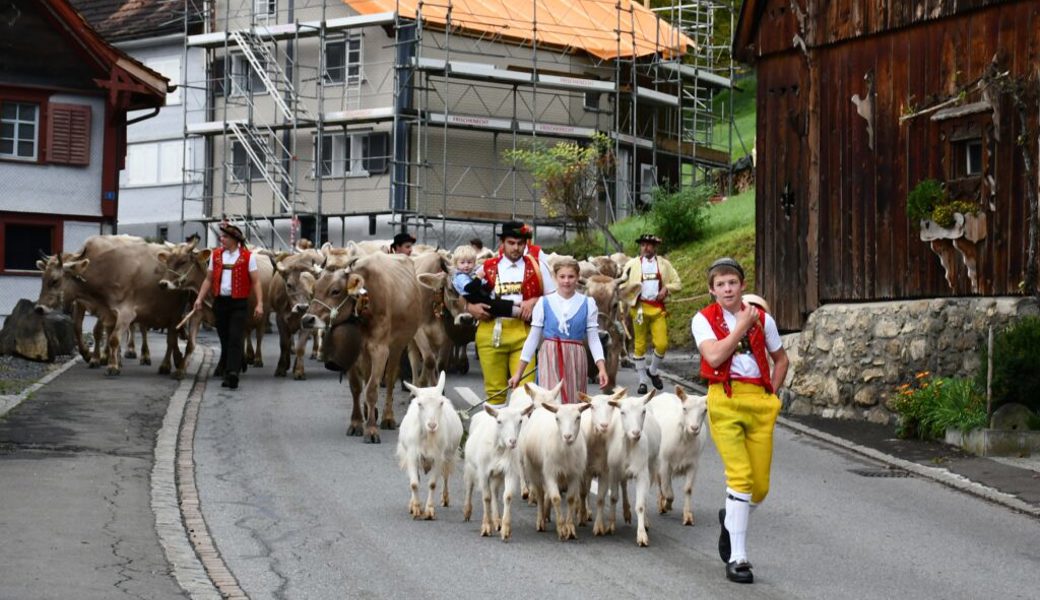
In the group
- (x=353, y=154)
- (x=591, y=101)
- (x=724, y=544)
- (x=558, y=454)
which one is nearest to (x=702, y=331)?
(x=724, y=544)

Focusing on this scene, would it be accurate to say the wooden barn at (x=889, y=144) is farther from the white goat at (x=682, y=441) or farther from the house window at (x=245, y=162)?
the house window at (x=245, y=162)

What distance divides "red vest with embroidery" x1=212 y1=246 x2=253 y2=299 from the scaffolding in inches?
1113

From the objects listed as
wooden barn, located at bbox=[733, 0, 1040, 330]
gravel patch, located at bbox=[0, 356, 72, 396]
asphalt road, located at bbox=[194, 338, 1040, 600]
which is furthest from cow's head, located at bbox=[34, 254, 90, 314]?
wooden barn, located at bbox=[733, 0, 1040, 330]

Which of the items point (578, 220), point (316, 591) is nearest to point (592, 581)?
point (316, 591)

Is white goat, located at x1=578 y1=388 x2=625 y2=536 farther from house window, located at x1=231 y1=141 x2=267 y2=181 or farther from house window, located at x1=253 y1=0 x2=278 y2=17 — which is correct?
house window, located at x1=253 y1=0 x2=278 y2=17

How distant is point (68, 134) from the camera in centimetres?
3959

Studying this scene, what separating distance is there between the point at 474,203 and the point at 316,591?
45.4 metres

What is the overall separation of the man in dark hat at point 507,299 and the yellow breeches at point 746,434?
407 cm

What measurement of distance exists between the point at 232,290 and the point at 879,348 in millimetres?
8347

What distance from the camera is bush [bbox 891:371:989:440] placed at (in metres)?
18.5

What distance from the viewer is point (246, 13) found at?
Answer: 5831 cm

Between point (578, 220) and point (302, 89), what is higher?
point (302, 89)

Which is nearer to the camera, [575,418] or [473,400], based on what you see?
[575,418]

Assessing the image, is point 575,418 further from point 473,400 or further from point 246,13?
point 246,13
